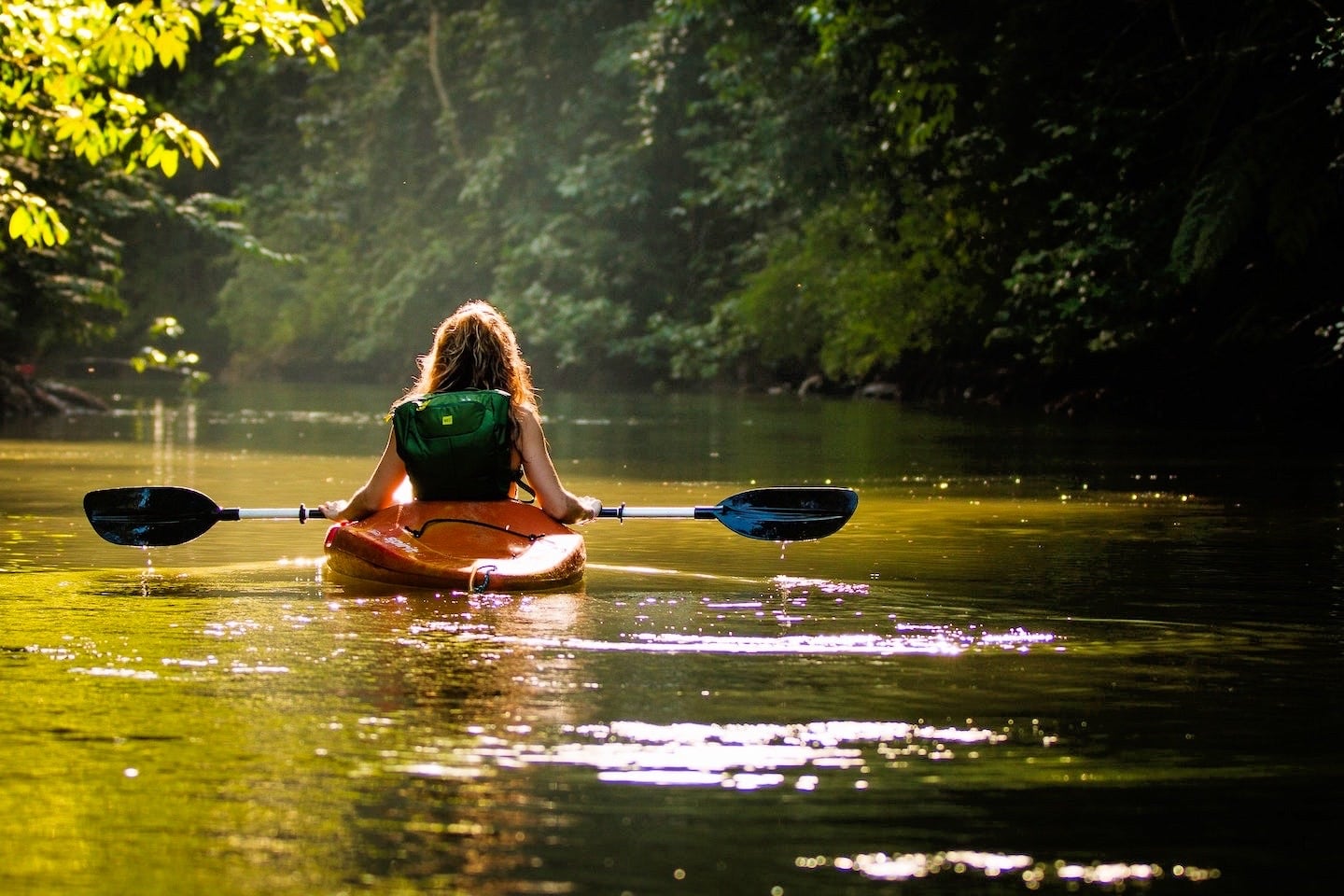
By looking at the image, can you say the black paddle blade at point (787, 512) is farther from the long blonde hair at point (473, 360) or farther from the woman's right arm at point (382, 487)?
the woman's right arm at point (382, 487)

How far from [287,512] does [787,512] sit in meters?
2.41

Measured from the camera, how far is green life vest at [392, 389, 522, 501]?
10336 millimetres

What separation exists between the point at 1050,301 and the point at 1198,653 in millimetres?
20157

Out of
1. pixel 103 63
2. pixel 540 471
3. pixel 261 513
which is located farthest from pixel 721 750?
pixel 103 63

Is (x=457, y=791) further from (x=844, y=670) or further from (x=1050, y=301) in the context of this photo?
(x=1050, y=301)

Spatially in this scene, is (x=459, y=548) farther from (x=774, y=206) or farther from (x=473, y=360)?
(x=774, y=206)

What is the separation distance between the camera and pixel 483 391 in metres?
10.3

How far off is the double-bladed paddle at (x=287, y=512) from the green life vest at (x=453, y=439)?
763 millimetres

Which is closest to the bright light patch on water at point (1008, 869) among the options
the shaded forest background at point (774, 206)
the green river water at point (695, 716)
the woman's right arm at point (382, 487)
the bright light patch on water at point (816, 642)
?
the green river water at point (695, 716)

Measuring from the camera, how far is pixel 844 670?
756 centimetres

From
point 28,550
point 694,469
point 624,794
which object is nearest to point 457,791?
point 624,794

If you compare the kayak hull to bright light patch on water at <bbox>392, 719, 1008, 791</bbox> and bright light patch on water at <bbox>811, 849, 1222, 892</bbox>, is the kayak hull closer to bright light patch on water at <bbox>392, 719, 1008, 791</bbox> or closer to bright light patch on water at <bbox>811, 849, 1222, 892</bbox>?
bright light patch on water at <bbox>392, 719, 1008, 791</bbox>

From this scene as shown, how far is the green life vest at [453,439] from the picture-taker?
1034 cm

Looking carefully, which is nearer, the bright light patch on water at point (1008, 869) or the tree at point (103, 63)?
the bright light patch on water at point (1008, 869)
